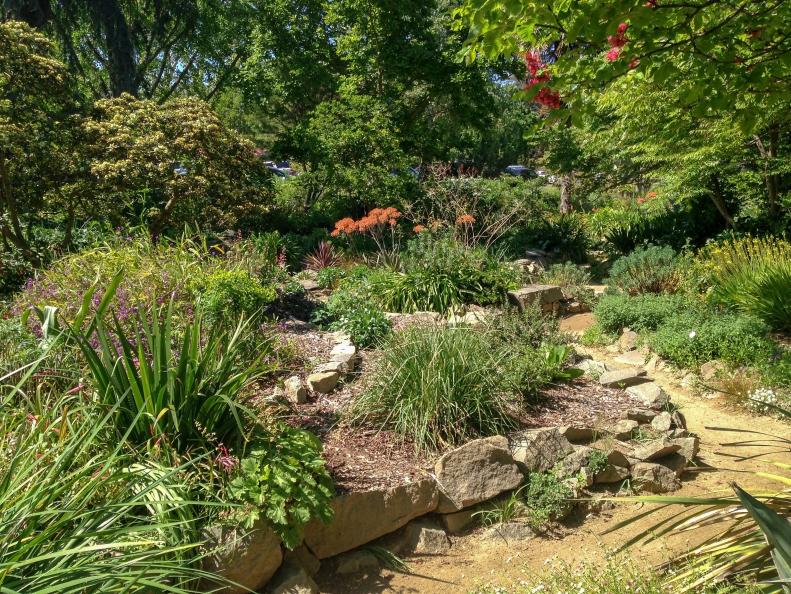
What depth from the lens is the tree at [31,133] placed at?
23.8ft

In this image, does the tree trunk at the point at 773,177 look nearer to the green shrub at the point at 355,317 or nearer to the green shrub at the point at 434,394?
the green shrub at the point at 355,317

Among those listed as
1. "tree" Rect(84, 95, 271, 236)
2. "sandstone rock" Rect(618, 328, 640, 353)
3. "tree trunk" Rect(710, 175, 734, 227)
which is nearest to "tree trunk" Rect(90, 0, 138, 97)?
"tree" Rect(84, 95, 271, 236)

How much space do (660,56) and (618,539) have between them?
10.1 feet

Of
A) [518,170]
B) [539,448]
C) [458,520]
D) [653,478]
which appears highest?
[518,170]

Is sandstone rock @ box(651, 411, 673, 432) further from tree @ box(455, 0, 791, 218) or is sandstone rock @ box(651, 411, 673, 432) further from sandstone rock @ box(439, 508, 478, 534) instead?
tree @ box(455, 0, 791, 218)

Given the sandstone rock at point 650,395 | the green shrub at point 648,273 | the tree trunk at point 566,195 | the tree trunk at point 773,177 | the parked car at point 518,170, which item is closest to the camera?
the sandstone rock at point 650,395

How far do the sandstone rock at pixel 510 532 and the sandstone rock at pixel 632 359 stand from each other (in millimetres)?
3541

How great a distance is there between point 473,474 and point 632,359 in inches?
147

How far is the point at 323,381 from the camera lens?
16.8ft

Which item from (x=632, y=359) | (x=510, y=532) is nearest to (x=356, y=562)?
(x=510, y=532)

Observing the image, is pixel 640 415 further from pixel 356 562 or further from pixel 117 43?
pixel 117 43

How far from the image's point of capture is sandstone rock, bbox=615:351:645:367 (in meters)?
7.15

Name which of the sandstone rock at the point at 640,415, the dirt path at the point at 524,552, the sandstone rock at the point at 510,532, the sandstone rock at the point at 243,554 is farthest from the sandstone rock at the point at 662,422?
the sandstone rock at the point at 243,554

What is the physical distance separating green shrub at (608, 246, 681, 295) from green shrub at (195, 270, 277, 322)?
558cm
